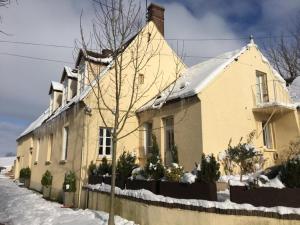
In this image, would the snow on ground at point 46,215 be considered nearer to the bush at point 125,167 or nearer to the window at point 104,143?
the bush at point 125,167

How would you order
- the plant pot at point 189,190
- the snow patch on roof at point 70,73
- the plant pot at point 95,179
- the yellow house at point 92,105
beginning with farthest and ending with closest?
the snow patch on roof at point 70,73, the yellow house at point 92,105, the plant pot at point 95,179, the plant pot at point 189,190

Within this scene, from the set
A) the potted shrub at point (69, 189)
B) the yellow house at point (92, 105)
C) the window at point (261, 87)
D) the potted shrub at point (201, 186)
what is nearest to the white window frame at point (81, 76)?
the yellow house at point (92, 105)

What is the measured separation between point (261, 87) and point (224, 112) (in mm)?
4117

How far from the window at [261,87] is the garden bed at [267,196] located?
28.0 ft

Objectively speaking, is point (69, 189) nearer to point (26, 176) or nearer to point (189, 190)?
point (189, 190)

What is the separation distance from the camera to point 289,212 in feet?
21.9

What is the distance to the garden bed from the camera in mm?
6879

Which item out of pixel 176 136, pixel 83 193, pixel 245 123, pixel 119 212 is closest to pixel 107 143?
pixel 83 193

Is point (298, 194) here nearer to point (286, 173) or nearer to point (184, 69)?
point (286, 173)

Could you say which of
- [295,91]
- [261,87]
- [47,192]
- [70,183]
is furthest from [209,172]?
[295,91]

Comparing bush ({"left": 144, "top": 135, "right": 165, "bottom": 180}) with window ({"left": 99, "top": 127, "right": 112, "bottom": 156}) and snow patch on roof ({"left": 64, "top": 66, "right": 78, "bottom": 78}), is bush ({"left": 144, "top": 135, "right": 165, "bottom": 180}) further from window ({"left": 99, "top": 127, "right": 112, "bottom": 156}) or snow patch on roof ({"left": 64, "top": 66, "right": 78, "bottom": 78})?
snow patch on roof ({"left": 64, "top": 66, "right": 78, "bottom": 78})

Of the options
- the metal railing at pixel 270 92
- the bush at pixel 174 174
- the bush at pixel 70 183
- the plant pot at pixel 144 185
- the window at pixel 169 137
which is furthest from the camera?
the metal railing at pixel 270 92

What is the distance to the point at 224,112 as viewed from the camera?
12.7 m

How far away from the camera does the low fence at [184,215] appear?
684 centimetres
